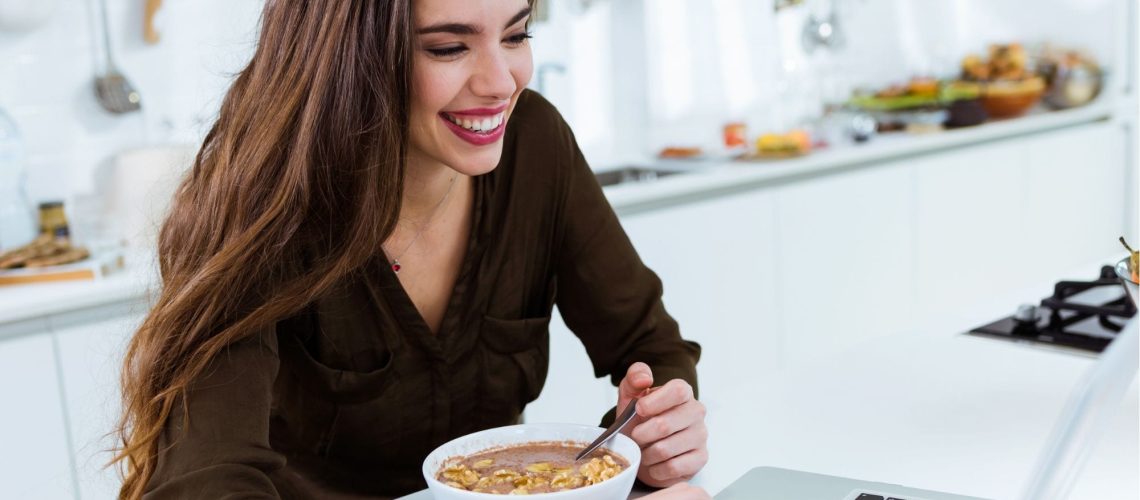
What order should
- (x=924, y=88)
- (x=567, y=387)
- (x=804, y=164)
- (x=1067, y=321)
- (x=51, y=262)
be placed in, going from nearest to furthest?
(x=1067, y=321), (x=51, y=262), (x=567, y=387), (x=804, y=164), (x=924, y=88)

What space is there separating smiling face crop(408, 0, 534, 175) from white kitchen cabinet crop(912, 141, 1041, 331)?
111 inches

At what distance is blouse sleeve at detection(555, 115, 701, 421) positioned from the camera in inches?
62.6

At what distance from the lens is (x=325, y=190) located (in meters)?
1.29

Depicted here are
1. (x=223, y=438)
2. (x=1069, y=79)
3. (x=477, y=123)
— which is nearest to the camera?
(x=223, y=438)

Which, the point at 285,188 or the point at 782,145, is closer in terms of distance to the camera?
the point at 285,188

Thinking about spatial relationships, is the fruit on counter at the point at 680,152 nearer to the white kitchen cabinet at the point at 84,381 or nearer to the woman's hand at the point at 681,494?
the white kitchen cabinet at the point at 84,381

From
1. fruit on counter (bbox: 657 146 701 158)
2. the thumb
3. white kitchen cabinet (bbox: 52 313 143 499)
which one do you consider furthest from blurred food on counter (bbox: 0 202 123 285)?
fruit on counter (bbox: 657 146 701 158)

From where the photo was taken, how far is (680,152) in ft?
12.5

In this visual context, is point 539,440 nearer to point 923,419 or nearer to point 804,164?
point 923,419

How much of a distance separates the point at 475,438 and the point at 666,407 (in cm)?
22

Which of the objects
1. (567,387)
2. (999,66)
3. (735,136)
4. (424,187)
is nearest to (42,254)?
(567,387)

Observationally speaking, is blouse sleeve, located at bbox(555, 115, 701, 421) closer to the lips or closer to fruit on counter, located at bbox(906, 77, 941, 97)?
the lips

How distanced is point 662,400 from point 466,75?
1.36ft

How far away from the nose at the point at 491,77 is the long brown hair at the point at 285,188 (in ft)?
0.28
